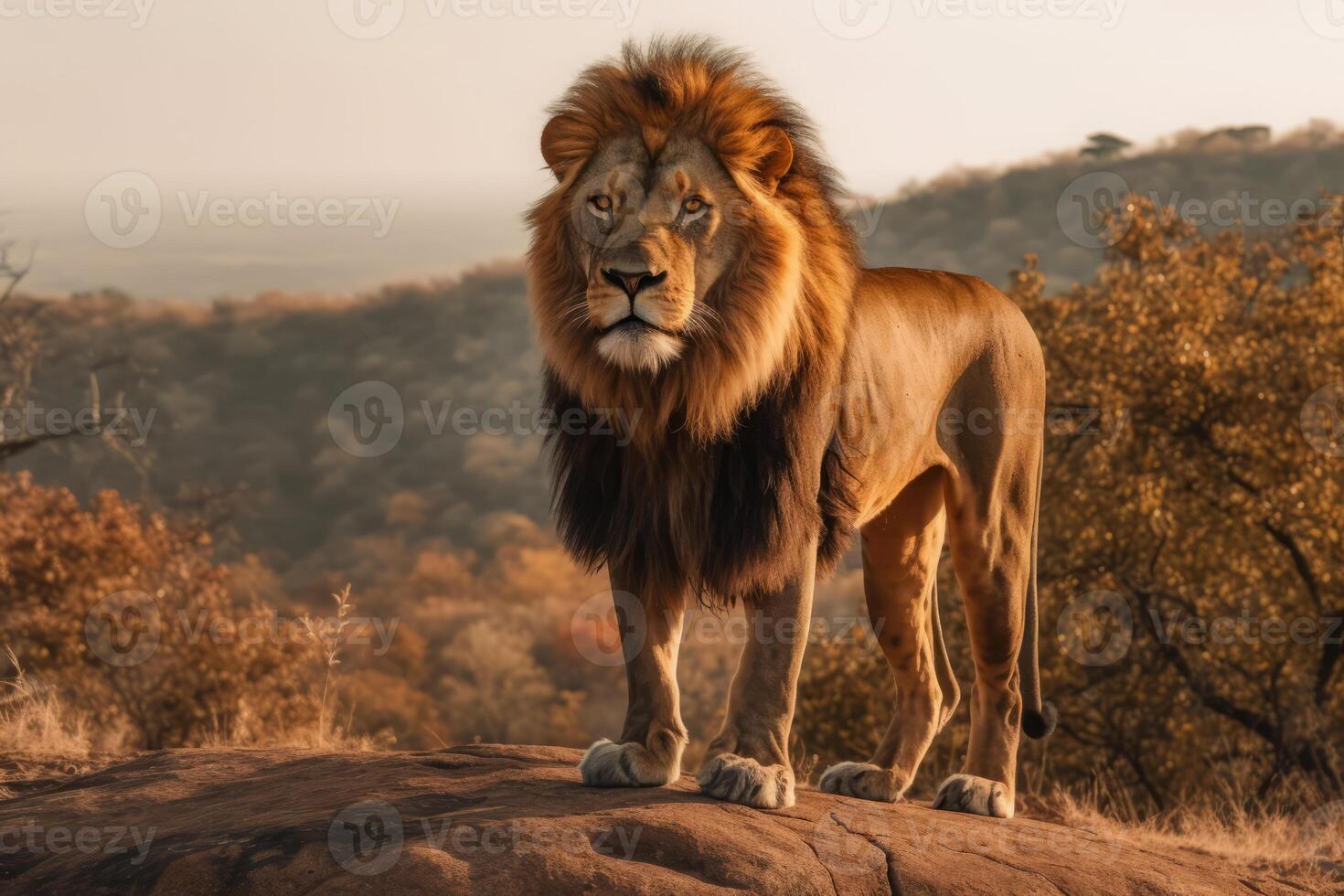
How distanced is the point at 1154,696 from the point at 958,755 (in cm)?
175

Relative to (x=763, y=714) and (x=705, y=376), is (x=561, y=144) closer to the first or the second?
(x=705, y=376)

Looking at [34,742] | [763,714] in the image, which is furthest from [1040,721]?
[34,742]

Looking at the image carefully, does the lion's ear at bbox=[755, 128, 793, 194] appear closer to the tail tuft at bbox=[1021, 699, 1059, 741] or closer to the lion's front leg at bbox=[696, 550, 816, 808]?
the lion's front leg at bbox=[696, 550, 816, 808]

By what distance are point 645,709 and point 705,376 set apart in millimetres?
1058

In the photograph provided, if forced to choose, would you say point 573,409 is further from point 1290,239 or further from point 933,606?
→ point 1290,239

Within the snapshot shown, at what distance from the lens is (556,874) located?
12.3 feet

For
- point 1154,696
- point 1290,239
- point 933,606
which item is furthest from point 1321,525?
point 933,606

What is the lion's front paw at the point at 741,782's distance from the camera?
14.2ft

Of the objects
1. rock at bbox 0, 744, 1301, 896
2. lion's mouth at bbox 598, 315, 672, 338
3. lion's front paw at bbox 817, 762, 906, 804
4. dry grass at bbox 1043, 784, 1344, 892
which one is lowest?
dry grass at bbox 1043, 784, 1344, 892

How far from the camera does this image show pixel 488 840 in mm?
3896

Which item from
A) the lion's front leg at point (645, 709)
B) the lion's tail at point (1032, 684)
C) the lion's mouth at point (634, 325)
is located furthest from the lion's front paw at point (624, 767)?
the lion's tail at point (1032, 684)

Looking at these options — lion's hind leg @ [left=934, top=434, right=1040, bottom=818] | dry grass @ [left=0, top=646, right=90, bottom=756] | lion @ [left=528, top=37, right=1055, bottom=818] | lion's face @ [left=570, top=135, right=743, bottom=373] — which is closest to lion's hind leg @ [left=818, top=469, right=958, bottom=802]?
lion's hind leg @ [left=934, top=434, right=1040, bottom=818]

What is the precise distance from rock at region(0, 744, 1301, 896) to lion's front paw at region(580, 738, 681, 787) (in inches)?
2.2

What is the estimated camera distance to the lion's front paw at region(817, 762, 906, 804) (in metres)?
5.23
